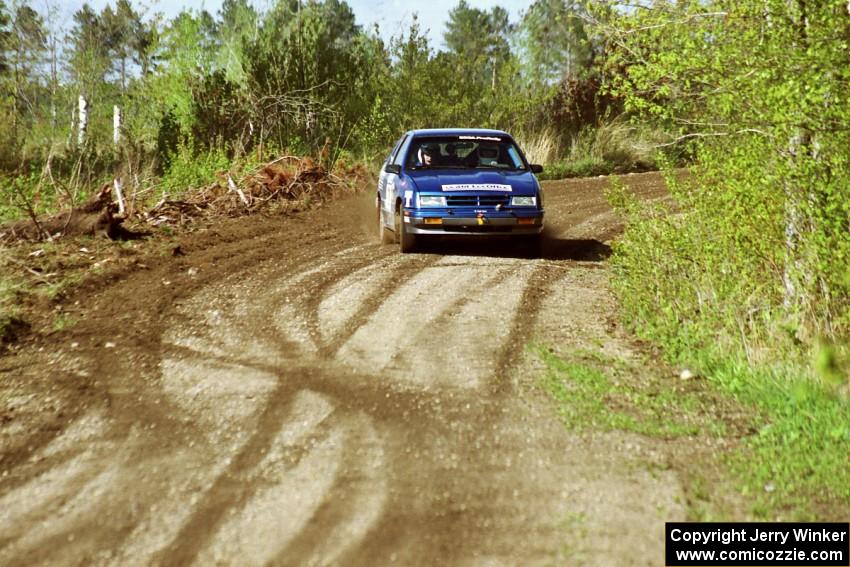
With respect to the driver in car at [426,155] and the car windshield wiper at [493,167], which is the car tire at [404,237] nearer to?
the driver in car at [426,155]

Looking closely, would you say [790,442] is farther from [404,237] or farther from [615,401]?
[404,237]

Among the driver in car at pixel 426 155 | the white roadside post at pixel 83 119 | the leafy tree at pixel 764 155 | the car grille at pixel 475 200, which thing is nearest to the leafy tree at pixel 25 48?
the white roadside post at pixel 83 119

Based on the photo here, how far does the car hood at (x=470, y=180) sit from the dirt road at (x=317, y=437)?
1.67 m

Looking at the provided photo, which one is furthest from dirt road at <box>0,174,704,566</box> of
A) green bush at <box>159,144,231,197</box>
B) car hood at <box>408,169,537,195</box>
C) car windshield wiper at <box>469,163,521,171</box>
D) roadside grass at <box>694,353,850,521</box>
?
green bush at <box>159,144,231,197</box>

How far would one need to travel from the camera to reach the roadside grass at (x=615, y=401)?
5.49 m

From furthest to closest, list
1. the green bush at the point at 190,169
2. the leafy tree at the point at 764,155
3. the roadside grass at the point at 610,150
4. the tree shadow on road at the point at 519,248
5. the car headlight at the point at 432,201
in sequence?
the roadside grass at the point at 610,150, the green bush at the point at 190,169, the tree shadow on road at the point at 519,248, the car headlight at the point at 432,201, the leafy tree at the point at 764,155

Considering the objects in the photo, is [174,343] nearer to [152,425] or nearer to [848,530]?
[152,425]

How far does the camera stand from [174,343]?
23.7 feet

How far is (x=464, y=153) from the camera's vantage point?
11.9 m

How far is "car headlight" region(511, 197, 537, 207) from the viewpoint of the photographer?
1075 cm

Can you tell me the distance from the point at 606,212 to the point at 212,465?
11623 mm

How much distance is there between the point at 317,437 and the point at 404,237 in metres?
6.05

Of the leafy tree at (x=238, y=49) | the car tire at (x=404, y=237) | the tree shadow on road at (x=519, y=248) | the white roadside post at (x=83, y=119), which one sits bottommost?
the tree shadow on road at (x=519, y=248)

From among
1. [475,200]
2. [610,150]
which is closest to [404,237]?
[475,200]
